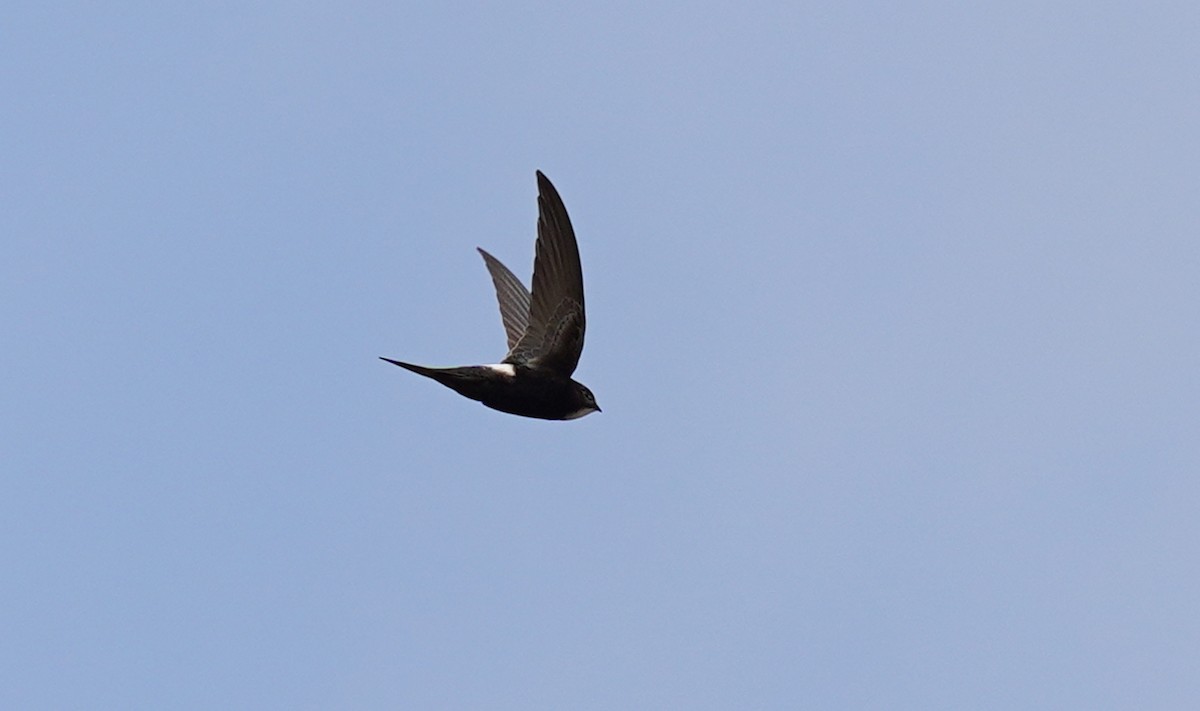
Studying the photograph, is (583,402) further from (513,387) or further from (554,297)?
(554,297)

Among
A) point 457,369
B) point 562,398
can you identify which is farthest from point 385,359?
point 562,398

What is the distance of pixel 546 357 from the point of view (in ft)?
48.7

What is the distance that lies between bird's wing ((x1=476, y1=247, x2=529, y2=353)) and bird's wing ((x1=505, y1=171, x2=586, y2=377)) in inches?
84.9

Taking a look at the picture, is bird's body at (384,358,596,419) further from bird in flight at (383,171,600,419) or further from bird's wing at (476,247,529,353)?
bird's wing at (476,247,529,353)

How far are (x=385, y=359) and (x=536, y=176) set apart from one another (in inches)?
82.9

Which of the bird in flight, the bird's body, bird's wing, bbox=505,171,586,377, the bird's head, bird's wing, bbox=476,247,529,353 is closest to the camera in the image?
bird's wing, bbox=505,171,586,377

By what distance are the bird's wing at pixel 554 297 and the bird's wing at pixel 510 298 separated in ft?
7.07

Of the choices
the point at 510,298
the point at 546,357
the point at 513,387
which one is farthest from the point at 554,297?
the point at 510,298

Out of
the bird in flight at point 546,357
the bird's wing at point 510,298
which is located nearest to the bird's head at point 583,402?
the bird in flight at point 546,357

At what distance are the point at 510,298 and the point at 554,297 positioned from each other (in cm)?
341

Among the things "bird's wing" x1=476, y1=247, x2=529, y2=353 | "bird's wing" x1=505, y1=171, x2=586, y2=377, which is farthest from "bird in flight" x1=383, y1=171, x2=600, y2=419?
"bird's wing" x1=476, y1=247, x2=529, y2=353

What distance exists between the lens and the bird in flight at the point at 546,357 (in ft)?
46.8

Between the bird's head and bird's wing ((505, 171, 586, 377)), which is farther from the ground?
bird's wing ((505, 171, 586, 377))

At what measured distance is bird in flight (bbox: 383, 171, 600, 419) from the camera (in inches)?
562
